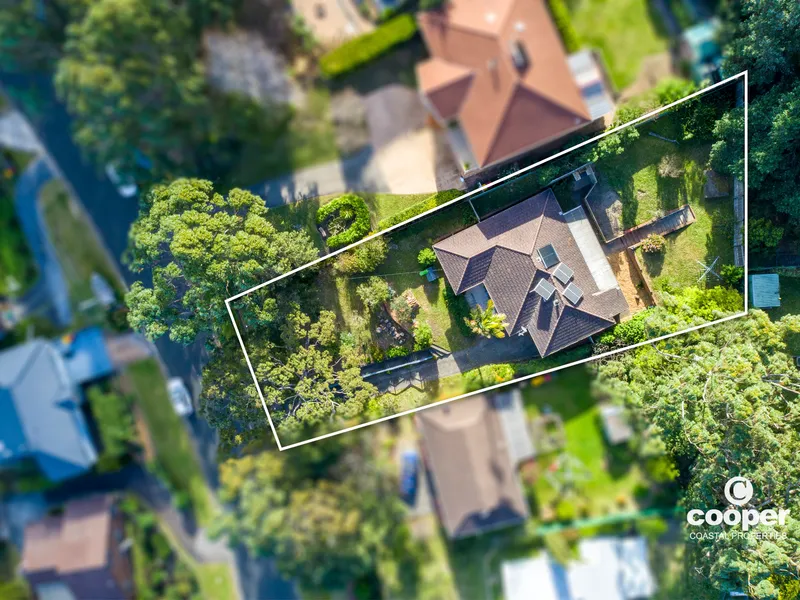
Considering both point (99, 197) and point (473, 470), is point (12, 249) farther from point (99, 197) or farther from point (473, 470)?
point (473, 470)

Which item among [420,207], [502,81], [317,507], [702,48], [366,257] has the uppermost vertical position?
[502,81]

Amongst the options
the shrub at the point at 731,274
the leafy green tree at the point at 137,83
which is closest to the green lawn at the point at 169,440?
the leafy green tree at the point at 137,83

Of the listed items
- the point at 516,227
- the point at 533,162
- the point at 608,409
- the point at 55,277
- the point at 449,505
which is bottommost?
the point at 449,505

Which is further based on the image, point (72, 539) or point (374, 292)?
point (72, 539)

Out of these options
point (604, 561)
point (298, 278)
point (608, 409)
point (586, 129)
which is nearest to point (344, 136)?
point (298, 278)

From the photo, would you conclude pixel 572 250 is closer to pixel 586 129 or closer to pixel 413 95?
pixel 586 129

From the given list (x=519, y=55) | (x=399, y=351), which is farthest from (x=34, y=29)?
(x=399, y=351)
